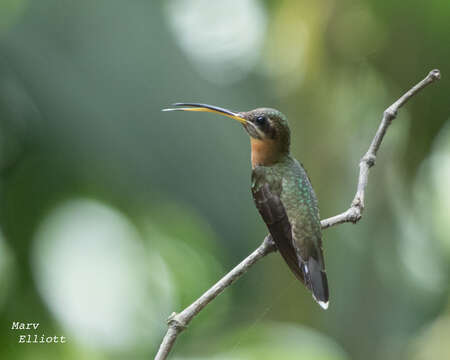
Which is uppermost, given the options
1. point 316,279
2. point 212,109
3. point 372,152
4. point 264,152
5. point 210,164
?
point 210,164

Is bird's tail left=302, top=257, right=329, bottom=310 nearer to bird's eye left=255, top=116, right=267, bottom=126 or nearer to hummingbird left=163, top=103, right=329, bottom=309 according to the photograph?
hummingbird left=163, top=103, right=329, bottom=309

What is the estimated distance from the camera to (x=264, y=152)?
2.40 meters

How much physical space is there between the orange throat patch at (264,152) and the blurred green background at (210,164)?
39.1 inches

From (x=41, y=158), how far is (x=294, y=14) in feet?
5.27

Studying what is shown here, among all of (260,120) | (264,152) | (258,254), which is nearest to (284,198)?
(264,152)

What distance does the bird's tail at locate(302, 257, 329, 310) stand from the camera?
198 centimetres

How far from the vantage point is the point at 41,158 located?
149 inches

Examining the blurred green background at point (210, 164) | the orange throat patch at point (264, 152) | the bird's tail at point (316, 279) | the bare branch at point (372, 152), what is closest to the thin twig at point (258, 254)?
the bare branch at point (372, 152)

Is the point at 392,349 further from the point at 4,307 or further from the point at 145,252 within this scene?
the point at 4,307

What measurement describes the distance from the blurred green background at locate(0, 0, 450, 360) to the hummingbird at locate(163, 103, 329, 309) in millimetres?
1010

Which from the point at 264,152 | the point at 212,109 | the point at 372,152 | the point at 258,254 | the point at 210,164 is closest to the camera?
the point at 258,254

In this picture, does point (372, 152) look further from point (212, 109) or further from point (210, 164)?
point (210, 164)

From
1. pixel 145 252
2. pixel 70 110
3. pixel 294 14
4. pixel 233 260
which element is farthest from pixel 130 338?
pixel 294 14

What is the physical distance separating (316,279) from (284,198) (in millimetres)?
353
